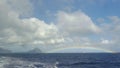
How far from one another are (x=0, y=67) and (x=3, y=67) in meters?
0.93

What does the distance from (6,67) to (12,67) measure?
181 cm

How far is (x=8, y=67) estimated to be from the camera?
222 ft

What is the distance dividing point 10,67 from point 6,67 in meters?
1.21

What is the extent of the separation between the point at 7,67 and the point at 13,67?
1795 millimetres

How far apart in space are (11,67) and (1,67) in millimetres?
2992

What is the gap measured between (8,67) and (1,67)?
2.17 metres

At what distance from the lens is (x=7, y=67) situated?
67188 mm

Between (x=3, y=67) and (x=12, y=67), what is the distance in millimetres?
2701

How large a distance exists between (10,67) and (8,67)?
561mm

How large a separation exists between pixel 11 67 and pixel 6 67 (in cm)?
152

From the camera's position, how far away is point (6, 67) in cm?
6700

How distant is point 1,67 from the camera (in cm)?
6619

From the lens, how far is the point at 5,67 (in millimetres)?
66875

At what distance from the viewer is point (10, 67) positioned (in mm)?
67688
